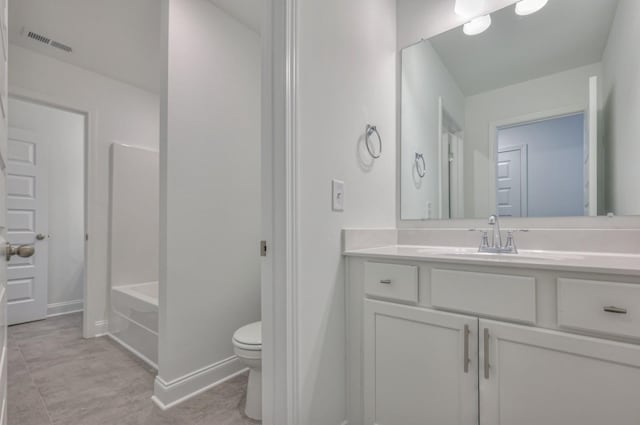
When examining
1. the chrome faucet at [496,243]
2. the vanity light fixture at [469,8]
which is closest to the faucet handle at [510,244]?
the chrome faucet at [496,243]

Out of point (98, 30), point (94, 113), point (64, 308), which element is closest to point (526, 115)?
point (98, 30)

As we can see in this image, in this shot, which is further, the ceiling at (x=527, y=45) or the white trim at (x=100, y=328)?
the white trim at (x=100, y=328)

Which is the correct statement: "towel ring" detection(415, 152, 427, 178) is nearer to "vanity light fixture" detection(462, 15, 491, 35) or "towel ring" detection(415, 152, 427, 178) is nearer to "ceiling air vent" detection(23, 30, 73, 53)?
"vanity light fixture" detection(462, 15, 491, 35)

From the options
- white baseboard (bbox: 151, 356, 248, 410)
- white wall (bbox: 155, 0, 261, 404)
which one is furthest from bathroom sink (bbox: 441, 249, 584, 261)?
white baseboard (bbox: 151, 356, 248, 410)

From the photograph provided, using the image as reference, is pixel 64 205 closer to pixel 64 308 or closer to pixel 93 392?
pixel 64 308

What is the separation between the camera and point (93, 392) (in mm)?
1812

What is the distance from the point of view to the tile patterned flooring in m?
1.58

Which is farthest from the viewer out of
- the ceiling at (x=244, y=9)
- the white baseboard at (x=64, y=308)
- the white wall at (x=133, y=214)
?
the white baseboard at (x=64, y=308)

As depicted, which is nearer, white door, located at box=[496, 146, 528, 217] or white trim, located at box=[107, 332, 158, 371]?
white door, located at box=[496, 146, 528, 217]

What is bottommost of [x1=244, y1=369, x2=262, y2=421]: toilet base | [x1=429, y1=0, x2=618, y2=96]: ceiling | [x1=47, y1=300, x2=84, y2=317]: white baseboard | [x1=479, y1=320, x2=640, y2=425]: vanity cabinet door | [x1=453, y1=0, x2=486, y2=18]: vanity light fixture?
[x1=47, y1=300, x2=84, y2=317]: white baseboard

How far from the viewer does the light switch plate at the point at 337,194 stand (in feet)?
4.41

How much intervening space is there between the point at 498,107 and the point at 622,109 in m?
0.48

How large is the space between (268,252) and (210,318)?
1060 millimetres

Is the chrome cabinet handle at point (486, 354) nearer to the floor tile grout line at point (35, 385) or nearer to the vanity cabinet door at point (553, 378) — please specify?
the vanity cabinet door at point (553, 378)
